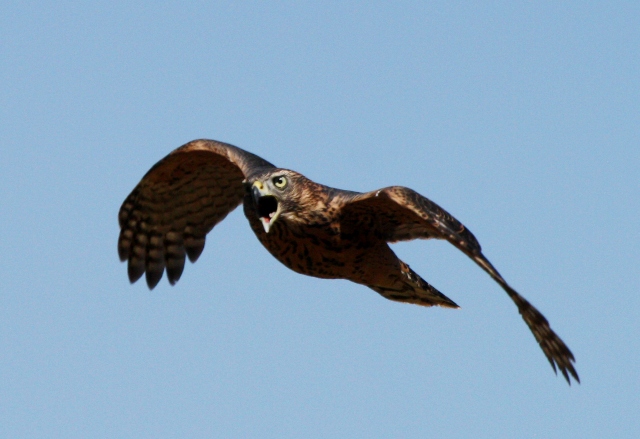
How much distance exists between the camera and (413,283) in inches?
514

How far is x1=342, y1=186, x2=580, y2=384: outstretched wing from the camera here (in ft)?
35.7

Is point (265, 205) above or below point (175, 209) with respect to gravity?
below

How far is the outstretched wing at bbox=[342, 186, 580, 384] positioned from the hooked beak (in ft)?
2.04

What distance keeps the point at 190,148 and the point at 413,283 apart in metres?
2.60

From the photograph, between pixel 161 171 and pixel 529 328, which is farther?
pixel 161 171

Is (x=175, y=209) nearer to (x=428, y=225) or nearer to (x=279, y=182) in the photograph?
(x=279, y=182)

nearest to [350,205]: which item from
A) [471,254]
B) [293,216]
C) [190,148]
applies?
[293,216]

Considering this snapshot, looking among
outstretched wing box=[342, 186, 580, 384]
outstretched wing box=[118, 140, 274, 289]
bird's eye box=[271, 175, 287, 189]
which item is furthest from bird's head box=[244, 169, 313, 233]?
outstretched wing box=[118, 140, 274, 289]

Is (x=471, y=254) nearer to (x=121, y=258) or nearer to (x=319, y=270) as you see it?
(x=319, y=270)

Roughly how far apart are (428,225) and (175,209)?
13.4ft

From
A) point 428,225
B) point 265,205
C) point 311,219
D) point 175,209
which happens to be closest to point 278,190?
point 265,205

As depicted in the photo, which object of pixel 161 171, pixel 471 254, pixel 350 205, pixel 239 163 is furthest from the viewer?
pixel 161 171

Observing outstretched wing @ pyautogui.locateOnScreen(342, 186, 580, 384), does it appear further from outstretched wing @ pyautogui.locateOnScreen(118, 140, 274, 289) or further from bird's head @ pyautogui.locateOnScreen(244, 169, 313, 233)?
outstretched wing @ pyautogui.locateOnScreen(118, 140, 274, 289)

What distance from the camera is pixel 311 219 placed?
12.0 meters
